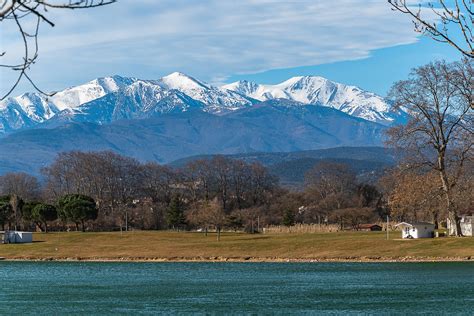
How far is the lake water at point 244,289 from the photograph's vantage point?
142ft

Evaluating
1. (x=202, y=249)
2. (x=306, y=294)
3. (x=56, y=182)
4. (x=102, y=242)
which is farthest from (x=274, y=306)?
(x=56, y=182)

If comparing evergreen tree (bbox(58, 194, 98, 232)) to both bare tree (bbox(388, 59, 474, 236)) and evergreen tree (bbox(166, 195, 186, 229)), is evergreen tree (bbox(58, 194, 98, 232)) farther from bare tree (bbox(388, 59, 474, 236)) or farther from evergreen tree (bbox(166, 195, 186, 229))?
bare tree (bbox(388, 59, 474, 236))

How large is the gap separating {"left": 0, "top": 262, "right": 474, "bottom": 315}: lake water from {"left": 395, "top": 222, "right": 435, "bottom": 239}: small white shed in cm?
2026

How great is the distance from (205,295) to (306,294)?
226 inches

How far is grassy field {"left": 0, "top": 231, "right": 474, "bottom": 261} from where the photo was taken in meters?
81.4

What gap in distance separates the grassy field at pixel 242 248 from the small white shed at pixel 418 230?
1539 millimetres

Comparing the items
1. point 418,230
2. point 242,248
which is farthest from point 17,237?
point 418,230

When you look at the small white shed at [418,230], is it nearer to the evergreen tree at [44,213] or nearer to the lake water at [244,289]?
the lake water at [244,289]

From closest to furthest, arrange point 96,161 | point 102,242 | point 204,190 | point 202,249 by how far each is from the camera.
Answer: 1. point 202,249
2. point 102,242
3. point 204,190
4. point 96,161

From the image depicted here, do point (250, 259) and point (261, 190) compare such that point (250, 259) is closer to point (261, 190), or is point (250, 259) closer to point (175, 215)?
point (175, 215)

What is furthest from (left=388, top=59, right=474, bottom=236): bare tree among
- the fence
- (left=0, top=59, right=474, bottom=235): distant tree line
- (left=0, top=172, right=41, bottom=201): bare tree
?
(left=0, top=172, right=41, bottom=201): bare tree

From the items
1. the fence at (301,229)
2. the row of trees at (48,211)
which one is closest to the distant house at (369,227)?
the fence at (301,229)

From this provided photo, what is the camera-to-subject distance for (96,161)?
584ft

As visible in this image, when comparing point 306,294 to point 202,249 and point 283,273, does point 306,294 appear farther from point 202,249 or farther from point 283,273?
point 202,249
